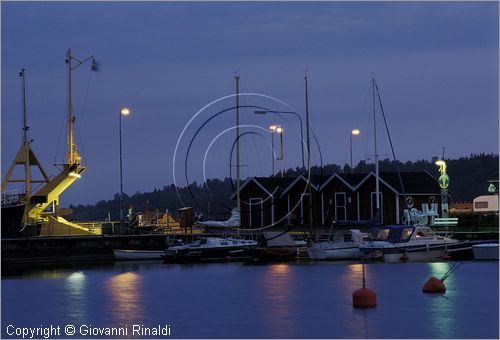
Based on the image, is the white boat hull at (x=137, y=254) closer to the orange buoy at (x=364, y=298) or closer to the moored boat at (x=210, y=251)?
the moored boat at (x=210, y=251)

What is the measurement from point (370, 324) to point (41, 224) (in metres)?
47.4

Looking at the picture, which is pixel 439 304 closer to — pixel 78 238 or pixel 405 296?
pixel 405 296

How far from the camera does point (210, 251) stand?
71125 millimetres

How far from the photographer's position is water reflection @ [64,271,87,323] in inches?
1620

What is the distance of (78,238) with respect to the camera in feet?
241

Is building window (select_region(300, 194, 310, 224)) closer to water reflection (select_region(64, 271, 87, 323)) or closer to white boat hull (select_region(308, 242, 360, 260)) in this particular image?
white boat hull (select_region(308, 242, 360, 260))

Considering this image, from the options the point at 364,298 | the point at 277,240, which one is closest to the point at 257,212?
the point at 277,240

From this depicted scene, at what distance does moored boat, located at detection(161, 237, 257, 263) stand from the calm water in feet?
11.2

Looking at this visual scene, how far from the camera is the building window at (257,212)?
92.9 metres

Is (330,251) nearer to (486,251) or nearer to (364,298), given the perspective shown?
(486,251)

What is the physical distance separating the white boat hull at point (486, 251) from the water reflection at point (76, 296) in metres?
25.8

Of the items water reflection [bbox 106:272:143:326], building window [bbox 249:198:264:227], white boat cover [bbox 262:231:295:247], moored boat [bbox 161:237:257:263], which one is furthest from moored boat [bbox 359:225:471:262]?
building window [bbox 249:198:264:227]

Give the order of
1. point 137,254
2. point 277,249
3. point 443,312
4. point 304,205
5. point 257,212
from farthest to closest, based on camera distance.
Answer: point 257,212, point 304,205, point 137,254, point 277,249, point 443,312

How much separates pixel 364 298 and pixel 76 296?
48.5ft
